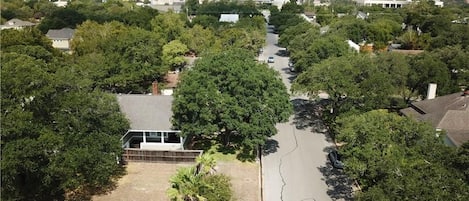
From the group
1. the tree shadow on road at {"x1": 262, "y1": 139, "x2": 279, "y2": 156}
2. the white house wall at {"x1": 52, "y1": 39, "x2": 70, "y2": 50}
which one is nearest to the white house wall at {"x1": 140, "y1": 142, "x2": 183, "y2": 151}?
the tree shadow on road at {"x1": 262, "y1": 139, "x2": 279, "y2": 156}

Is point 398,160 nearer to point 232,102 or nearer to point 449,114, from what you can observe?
point 232,102

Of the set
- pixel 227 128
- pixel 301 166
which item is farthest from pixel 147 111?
pixel 301 166

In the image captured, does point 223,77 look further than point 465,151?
Yes

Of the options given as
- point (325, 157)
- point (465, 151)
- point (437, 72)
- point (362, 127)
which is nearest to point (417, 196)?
point (465, 151)

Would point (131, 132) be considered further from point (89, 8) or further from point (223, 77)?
point (89, 8)

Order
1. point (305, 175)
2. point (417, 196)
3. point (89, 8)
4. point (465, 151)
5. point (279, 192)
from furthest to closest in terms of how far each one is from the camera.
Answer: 1. point (89, 8)
2. point (305, 175)
3. point (279, 192)
4. point (465, 151)
5. point (417, 196)

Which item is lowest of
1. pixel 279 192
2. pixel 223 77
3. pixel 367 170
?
pixel 279 192

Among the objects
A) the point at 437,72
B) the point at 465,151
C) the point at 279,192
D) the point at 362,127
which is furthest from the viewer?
the point at 437,72
